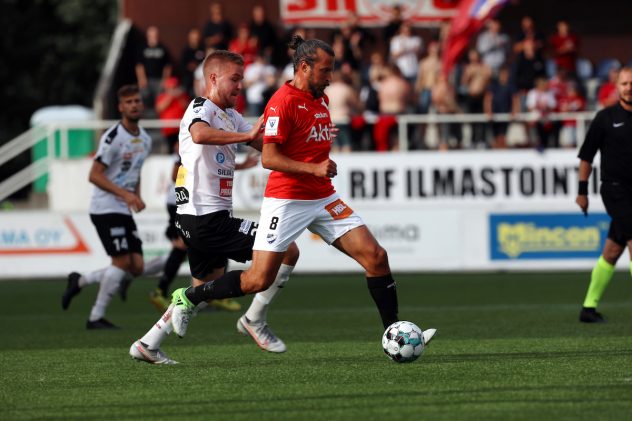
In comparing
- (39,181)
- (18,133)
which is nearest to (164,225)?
(39,181)

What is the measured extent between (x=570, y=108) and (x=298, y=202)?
14.2 m

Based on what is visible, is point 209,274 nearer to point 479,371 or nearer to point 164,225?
point 479,371

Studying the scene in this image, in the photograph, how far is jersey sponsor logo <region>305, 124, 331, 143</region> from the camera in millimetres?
9000

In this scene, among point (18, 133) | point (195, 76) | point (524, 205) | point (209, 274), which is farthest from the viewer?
point (18, 133)

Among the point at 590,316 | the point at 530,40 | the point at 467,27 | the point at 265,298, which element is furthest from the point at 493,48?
the point at 265,298

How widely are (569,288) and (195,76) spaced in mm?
8743

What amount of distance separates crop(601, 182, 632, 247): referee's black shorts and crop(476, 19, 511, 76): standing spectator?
11.5 metres

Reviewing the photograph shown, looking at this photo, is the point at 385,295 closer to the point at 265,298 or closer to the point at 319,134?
the point at 265,298

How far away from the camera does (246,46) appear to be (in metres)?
23.2

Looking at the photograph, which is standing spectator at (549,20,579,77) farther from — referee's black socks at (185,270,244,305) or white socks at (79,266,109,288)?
referee's black socks at (185,270,244,305)

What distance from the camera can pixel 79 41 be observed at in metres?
46.6

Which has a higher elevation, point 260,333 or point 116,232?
point 116,232

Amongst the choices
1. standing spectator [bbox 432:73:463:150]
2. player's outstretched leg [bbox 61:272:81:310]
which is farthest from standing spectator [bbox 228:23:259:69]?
player's outstretched leg [bbox 61:272:81:310]

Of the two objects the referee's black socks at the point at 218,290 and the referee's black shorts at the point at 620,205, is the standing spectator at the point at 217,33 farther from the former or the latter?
the referee's black socks at the point at 218,290
